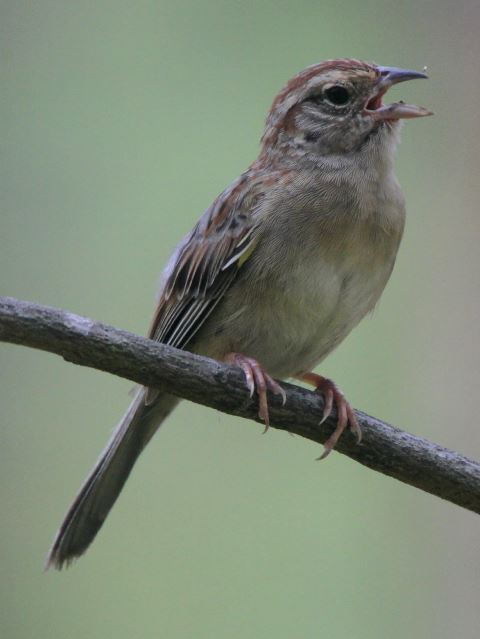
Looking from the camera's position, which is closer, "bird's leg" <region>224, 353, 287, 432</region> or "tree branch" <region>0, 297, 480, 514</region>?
"tree branch" <region>0, 297, 480, 514</region>

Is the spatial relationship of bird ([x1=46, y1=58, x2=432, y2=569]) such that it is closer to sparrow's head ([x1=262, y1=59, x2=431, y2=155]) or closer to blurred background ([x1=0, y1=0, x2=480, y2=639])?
sparrow's head ([x1=262, y1=59, x2=431, y2=155])

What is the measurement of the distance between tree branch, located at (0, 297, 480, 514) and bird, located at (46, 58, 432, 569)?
11 cm

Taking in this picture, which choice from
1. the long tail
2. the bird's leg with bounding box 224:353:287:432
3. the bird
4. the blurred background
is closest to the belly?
the bird

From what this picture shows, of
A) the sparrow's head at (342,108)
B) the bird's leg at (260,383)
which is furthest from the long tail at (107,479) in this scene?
the sparrow's head at (342,108)

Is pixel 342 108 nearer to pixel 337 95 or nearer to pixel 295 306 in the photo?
pixel 337 95

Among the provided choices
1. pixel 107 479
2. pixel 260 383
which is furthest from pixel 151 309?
pixel 260 383

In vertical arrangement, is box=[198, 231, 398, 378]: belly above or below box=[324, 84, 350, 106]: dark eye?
below

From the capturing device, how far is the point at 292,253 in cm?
353

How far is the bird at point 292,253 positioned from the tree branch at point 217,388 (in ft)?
0.35

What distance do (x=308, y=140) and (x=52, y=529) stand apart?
2564mm

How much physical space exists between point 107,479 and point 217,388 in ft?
3.64

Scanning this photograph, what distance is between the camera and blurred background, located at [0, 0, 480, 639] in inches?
205

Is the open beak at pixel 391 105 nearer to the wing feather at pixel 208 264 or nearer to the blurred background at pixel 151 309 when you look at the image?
the wing feather at pixel 208 264

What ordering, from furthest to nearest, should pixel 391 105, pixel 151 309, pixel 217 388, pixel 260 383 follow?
pixel 151 309 → pixel 391 105 → pixel 260 383 → pixel 217 388
